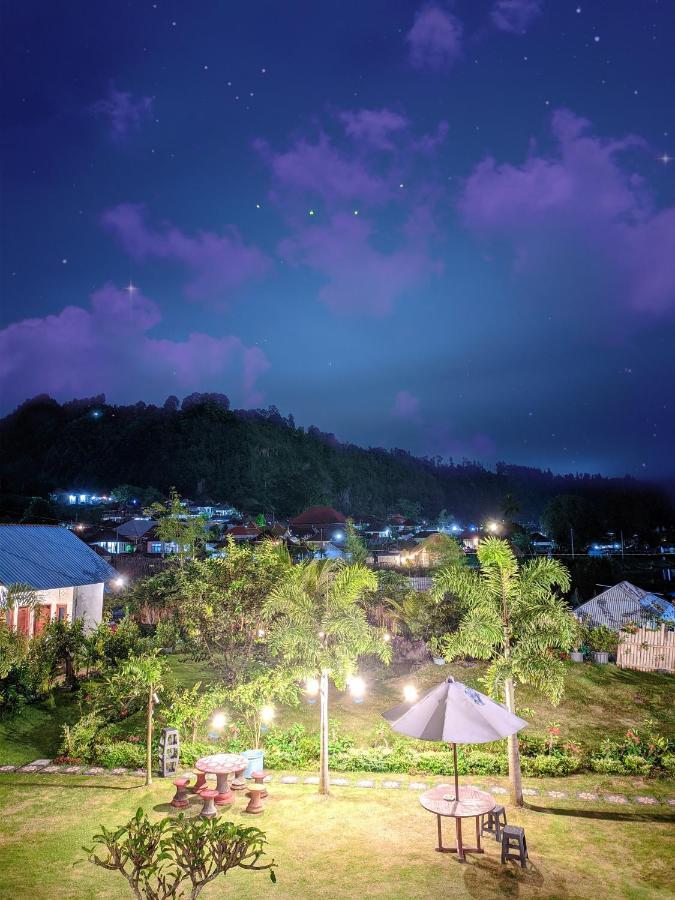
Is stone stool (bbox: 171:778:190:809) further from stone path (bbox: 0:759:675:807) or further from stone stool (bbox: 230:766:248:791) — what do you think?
stone path (bbox: 0:759:675:807)

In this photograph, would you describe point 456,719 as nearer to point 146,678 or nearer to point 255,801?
point 255,801

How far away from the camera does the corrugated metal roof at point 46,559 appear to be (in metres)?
18.7

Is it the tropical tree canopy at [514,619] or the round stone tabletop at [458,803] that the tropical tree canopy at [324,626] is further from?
the round stone tabletop at [458,803]

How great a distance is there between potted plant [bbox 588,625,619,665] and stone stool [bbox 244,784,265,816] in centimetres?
1496

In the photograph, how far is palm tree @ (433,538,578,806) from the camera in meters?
9.45

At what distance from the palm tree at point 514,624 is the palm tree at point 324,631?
1.52 m

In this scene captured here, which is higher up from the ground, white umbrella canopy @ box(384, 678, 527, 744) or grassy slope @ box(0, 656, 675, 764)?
white umbrella canopy @ box(384, 678, 527, 744)

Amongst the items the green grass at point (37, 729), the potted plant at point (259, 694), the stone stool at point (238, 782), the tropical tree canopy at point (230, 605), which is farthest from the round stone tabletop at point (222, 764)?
the green grass at point (37, 729)

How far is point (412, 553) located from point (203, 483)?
59.2 metres

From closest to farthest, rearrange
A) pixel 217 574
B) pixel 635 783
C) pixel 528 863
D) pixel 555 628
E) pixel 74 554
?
1. pixel 528 863
2. pixel 555 628
3. pixel 635 783
4. pixel 217 574
5. pixel 74 554

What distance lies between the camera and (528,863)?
303 inches

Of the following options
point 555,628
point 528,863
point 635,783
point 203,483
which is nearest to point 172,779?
point 528,863

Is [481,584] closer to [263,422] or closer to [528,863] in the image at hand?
[528,863]

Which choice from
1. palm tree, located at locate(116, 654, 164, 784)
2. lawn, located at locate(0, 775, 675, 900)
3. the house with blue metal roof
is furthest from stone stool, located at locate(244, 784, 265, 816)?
the house with blue metal roof
